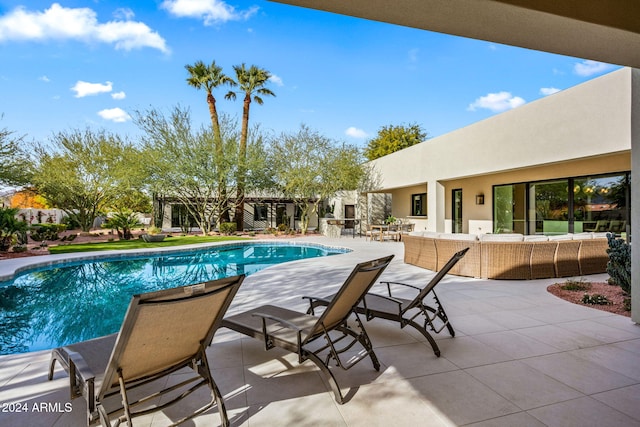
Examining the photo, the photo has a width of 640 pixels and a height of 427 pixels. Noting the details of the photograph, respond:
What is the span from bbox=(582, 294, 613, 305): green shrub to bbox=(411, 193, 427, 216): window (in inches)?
487

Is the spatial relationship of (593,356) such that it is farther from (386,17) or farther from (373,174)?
(373,174)

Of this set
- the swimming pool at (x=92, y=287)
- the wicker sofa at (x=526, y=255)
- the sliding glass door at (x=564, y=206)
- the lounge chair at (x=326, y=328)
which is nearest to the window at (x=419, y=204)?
the sliding glass door at (x=564, y=206)

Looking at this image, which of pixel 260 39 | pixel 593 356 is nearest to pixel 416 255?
pixel 593 356

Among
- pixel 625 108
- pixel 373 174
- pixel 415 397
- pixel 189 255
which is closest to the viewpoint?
pixel 415 397

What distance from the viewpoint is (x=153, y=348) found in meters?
2.06

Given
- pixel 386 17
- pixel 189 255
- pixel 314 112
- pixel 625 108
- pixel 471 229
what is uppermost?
pixel 314 112

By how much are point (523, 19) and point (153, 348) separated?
3190 millimetres

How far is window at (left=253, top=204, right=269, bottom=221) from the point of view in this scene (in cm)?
2797

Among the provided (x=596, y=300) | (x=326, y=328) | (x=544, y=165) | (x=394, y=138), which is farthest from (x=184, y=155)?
(x=394, y=138)

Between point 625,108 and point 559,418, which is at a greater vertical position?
point 625,108

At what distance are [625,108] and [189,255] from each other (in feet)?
44.8

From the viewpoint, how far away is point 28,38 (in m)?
13.4

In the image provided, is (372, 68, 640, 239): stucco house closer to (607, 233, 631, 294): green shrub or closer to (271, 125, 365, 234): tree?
(607, 233, 631, 294): green shrub

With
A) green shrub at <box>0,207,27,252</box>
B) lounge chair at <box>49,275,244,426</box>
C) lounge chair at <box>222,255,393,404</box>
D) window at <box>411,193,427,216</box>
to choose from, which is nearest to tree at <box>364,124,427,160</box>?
window at <box>411,193,427,216</box>
